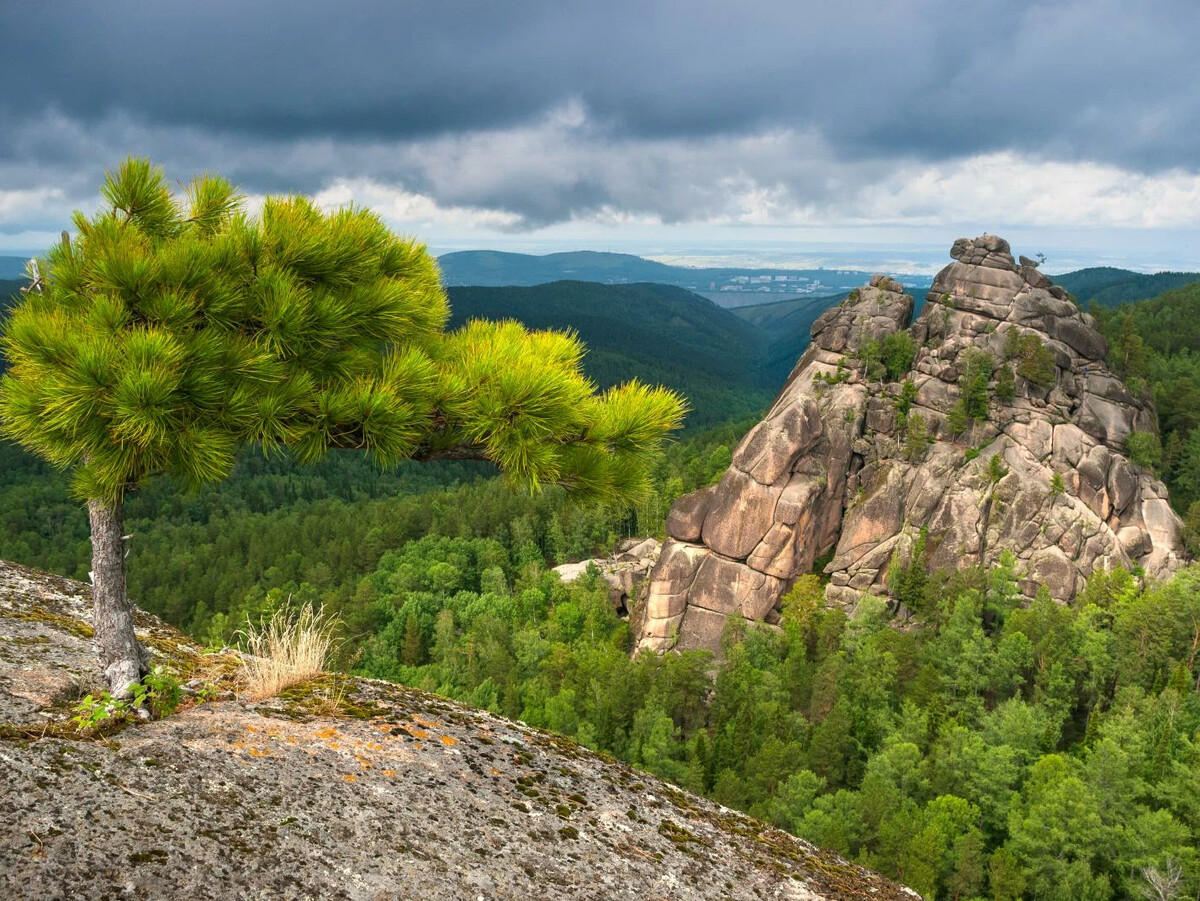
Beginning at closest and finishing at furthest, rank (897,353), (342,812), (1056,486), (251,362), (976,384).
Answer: (342,812), (251,362), (1056,486), (976,384), (897,353)

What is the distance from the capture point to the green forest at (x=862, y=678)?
122 feet

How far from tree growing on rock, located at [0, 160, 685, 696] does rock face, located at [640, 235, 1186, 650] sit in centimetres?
6210

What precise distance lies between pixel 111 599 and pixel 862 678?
2190 inches

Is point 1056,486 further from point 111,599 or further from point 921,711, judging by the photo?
point 111,599

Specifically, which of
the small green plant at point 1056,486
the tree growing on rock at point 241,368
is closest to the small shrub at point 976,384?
the small green plant at point 1056,486

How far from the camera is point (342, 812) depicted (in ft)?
15.8

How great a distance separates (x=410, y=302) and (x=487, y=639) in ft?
210

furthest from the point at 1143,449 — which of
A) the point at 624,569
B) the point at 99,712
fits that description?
the point at 99,712

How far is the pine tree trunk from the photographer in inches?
229

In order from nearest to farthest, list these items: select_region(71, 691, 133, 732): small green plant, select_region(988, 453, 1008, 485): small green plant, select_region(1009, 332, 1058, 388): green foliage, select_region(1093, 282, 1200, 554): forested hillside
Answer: select_region(71, 691, 133, 732): small green plant
select_region(988, 453, 1008, 485): small green plant
select_region(1009, 332, 1058, 388): green foliage
select_region(1093, 282, 1200, 554): forested hillside

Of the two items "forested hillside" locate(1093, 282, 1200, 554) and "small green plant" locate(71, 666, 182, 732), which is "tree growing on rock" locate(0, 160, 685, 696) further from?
"forested hillside" locate(1093, 282, 1200, 554)

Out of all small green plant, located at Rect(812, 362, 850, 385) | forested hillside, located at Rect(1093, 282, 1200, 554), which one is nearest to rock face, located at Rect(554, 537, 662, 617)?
small green plant, located at Rect(812, 362, 850, 385)

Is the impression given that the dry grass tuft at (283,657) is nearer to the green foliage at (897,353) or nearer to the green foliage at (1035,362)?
the green foliage at (897,353)

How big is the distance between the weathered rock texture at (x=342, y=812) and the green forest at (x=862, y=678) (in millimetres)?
5214
